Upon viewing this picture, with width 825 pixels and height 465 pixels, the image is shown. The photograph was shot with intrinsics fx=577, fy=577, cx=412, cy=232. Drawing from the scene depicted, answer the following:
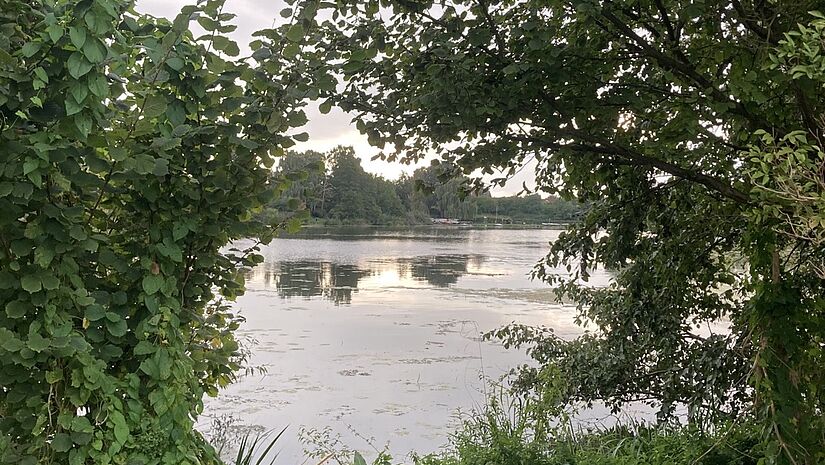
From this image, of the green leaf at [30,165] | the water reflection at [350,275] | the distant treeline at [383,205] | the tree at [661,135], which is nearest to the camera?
the green leaf at [30,165]

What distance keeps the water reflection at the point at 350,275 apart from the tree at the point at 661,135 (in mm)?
8895

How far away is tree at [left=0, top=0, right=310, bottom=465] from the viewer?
1.40 metres

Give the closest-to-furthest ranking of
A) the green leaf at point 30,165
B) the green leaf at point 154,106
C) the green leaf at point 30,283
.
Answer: the green leaf at point 30,165
the green leaf at point 30,283
the green leaf at point 154,106

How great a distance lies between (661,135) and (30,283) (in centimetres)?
249

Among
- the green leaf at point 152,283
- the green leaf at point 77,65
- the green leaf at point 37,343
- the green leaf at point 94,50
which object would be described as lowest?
the green leaf at point 37,343

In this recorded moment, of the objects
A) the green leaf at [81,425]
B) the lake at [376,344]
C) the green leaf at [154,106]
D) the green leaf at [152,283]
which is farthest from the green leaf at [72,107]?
the lake at [376,344]

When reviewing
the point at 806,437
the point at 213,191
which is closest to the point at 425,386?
the point at 806,437

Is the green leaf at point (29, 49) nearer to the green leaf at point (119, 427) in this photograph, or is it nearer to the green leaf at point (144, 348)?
the green leaf at point (144, 348)

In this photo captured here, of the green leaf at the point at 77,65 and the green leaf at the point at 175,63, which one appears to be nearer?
the green leaf at the point at 77,65

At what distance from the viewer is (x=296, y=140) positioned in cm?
175

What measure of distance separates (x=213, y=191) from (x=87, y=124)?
1.39 feet

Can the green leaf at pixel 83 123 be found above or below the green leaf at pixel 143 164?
above

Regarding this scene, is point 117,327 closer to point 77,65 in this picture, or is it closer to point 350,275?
point 77,65

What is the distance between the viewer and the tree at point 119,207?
4.59 ft
